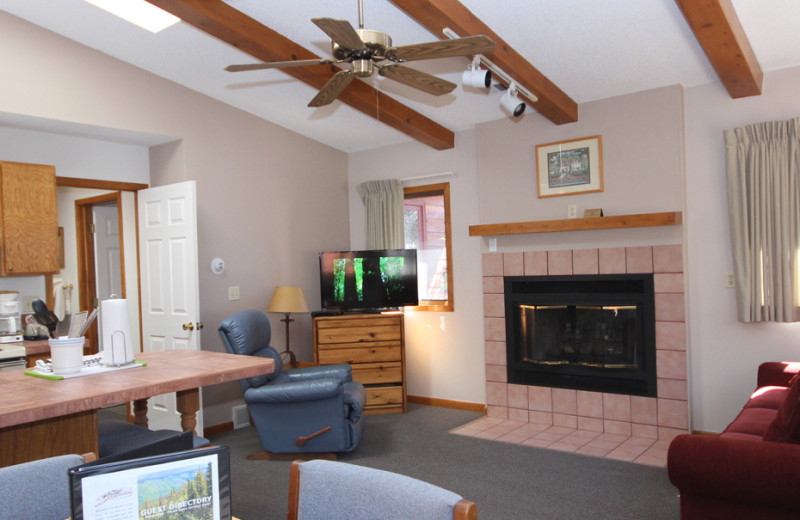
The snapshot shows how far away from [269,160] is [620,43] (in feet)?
9.83

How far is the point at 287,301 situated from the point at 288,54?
206cm

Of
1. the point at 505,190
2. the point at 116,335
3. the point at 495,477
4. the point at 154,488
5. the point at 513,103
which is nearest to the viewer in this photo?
the point at 154,488

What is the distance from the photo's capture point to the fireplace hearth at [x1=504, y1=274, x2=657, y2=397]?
168 inches

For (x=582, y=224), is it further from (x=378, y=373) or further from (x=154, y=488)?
(x=154, y=488)

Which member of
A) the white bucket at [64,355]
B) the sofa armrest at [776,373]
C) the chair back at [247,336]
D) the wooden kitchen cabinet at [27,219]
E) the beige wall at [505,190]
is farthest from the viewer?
the beige wall at [505,190]

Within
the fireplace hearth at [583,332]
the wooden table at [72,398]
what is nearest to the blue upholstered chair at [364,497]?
the wooden table at [72,398]

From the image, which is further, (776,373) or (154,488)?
(776,373)

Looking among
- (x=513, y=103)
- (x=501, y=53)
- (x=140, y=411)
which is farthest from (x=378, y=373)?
(x=501, y=53)

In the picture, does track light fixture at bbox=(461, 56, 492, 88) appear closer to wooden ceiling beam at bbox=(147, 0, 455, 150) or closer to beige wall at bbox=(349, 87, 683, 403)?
wooden ceiling beam at bbox=(147, 0, 455, 150)

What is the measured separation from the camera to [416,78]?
9.12 ft

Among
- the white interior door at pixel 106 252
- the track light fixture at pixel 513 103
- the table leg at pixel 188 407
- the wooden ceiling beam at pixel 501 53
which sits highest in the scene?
the wooden ceiling beam at pixel 501 53

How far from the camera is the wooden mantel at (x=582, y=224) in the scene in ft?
13.2

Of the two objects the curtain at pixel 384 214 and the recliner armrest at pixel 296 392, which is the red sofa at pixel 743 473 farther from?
the curtain at pixel 384 214

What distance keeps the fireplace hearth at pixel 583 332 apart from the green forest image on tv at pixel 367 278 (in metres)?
1.00
